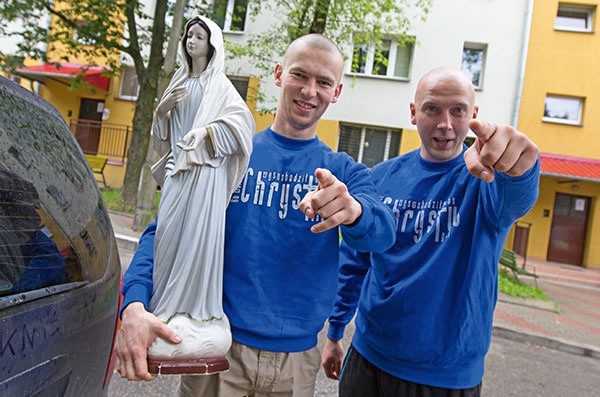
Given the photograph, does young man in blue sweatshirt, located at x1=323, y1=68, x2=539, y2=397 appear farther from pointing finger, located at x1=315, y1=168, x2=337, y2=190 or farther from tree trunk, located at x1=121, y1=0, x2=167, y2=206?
tree trunk, located at x1=121, y1=0, x2=167, y2=206

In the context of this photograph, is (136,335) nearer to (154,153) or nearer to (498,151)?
(498,151)

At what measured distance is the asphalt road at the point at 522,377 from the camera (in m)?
3.26

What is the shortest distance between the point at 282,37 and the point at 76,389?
11042 mm

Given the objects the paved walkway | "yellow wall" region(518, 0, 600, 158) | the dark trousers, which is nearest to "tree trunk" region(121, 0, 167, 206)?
the paved walkway

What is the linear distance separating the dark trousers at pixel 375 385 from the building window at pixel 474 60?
45.5 feet

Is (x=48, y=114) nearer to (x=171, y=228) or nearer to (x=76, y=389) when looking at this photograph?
(x=171, y=228)

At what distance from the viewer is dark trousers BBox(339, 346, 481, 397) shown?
164 cm

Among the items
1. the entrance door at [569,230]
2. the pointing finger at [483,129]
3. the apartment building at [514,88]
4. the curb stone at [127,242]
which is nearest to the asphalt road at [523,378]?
the pointing finger at [483,129]

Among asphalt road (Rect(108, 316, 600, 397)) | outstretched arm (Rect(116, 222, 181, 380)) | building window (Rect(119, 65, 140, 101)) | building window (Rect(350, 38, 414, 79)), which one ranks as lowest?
asphalt road (Rect(108, 316, 600, 397))

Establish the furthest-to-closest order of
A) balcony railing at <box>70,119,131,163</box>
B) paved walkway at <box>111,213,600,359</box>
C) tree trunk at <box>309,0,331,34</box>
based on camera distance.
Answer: balcony railing at <box>70,119,131,163</box>, tree trunk at <box>309,0,331,34</box>, paved walkway at <box>111,213,600,359</box>

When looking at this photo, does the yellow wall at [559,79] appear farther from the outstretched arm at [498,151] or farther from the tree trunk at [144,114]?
the outstretched arm at [498,151]

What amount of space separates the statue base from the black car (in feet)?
0.88

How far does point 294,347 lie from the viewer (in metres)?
1.46

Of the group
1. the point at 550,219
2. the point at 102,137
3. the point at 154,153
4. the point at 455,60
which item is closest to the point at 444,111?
the point at 154,153
